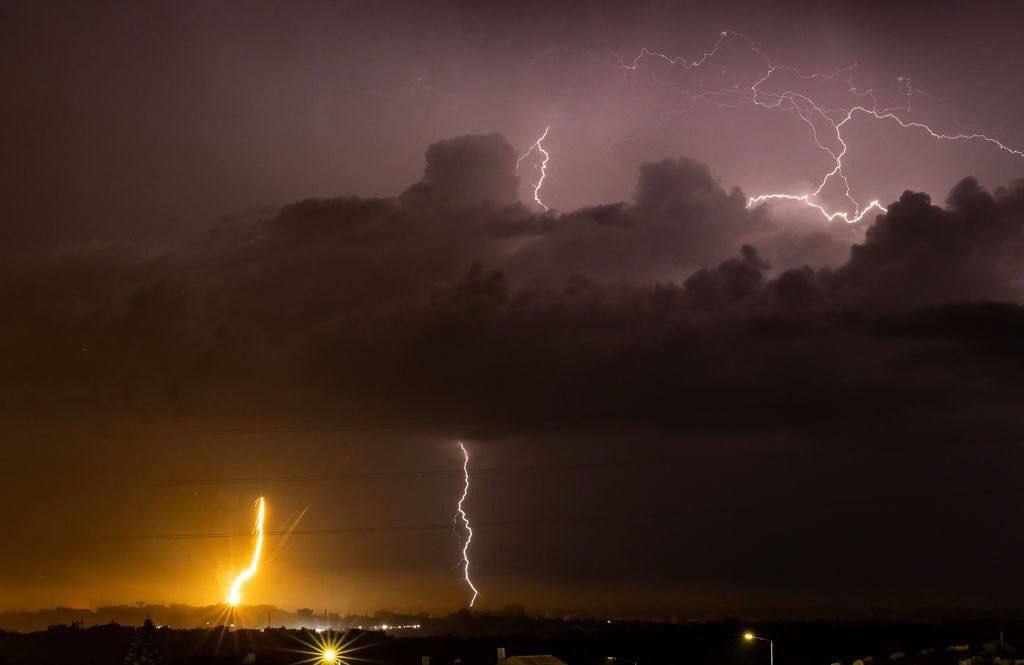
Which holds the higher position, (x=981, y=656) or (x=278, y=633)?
(x=278, y=633)

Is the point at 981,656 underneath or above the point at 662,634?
underneath

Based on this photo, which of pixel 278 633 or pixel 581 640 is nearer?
pixel 581 640

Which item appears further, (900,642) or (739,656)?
(900,642)

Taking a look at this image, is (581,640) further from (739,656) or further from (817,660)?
(817,660)

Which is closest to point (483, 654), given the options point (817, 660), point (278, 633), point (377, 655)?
point (377, 655)

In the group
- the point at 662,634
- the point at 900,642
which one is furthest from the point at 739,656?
the point at 662,634

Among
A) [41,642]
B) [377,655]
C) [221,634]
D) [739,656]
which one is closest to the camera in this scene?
[739,656]

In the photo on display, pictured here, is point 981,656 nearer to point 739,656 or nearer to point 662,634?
point 739,656

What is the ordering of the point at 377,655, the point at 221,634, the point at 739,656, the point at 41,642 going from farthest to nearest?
1. the point at 41,642
2. the point at 221,634
3. the point at 377,655
4. the point at 739,656

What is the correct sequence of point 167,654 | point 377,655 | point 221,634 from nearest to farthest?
1. point 377,655
2. point 167,654
3. point 221,634
